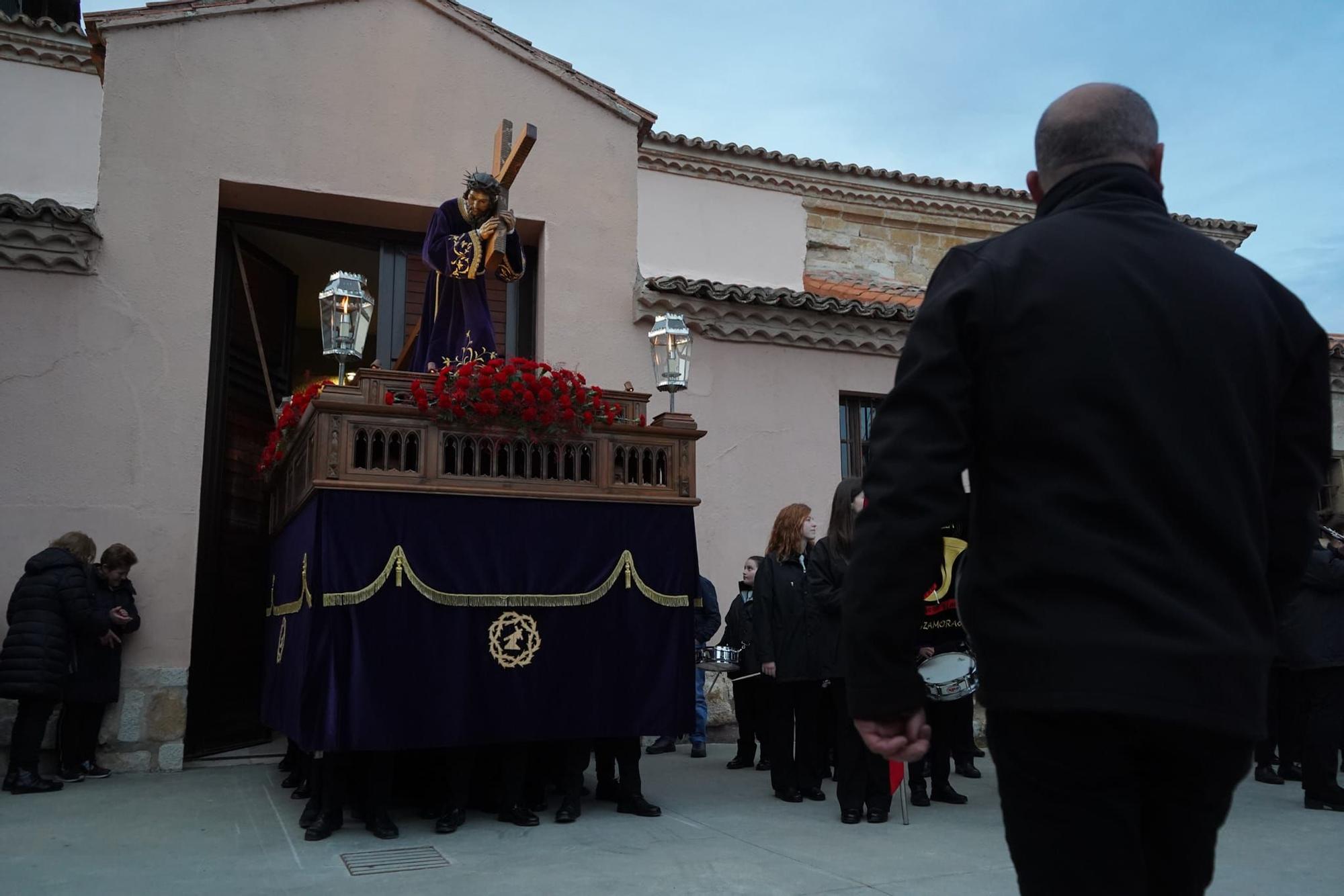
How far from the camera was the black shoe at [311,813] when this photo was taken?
6066 millimetres

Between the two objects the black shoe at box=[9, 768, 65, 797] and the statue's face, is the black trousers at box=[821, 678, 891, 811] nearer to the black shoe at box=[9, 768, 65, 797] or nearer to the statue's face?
the statue's face

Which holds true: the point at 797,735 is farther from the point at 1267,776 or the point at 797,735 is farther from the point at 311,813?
the point at 1267,776

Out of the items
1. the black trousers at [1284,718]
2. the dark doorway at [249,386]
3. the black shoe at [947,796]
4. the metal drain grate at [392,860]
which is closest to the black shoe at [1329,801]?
the black trousers at [1284,718]

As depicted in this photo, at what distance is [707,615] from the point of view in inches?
384

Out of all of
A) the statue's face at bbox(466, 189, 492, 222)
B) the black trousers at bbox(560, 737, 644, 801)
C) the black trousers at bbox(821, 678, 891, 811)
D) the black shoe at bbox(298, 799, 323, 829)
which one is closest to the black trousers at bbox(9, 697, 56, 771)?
the black shoe at bbox(298, 799, 323, 829)

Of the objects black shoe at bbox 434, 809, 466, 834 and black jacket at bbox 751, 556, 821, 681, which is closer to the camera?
black shoe at bbox 434, 809, 466, 834

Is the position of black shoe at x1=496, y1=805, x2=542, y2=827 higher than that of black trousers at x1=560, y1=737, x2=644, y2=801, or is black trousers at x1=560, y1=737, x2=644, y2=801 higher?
black trousers at x1=560, y1=737, x2=644, y2=801

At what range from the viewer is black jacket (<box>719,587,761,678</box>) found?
8156 mm

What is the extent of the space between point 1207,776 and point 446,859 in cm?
426

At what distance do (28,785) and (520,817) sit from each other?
3.87 metres

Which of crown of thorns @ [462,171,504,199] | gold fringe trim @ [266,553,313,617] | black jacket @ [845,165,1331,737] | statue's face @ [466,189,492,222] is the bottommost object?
gold fringe trim @ [266,553,313,617]

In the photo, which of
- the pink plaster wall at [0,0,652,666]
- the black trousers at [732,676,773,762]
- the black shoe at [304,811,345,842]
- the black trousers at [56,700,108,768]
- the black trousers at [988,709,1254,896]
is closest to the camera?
the black trousers at [988,709,1254,896]

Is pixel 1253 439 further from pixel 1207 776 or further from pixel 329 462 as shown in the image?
pixel 329 462

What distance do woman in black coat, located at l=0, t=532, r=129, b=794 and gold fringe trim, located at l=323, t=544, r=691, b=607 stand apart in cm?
315
